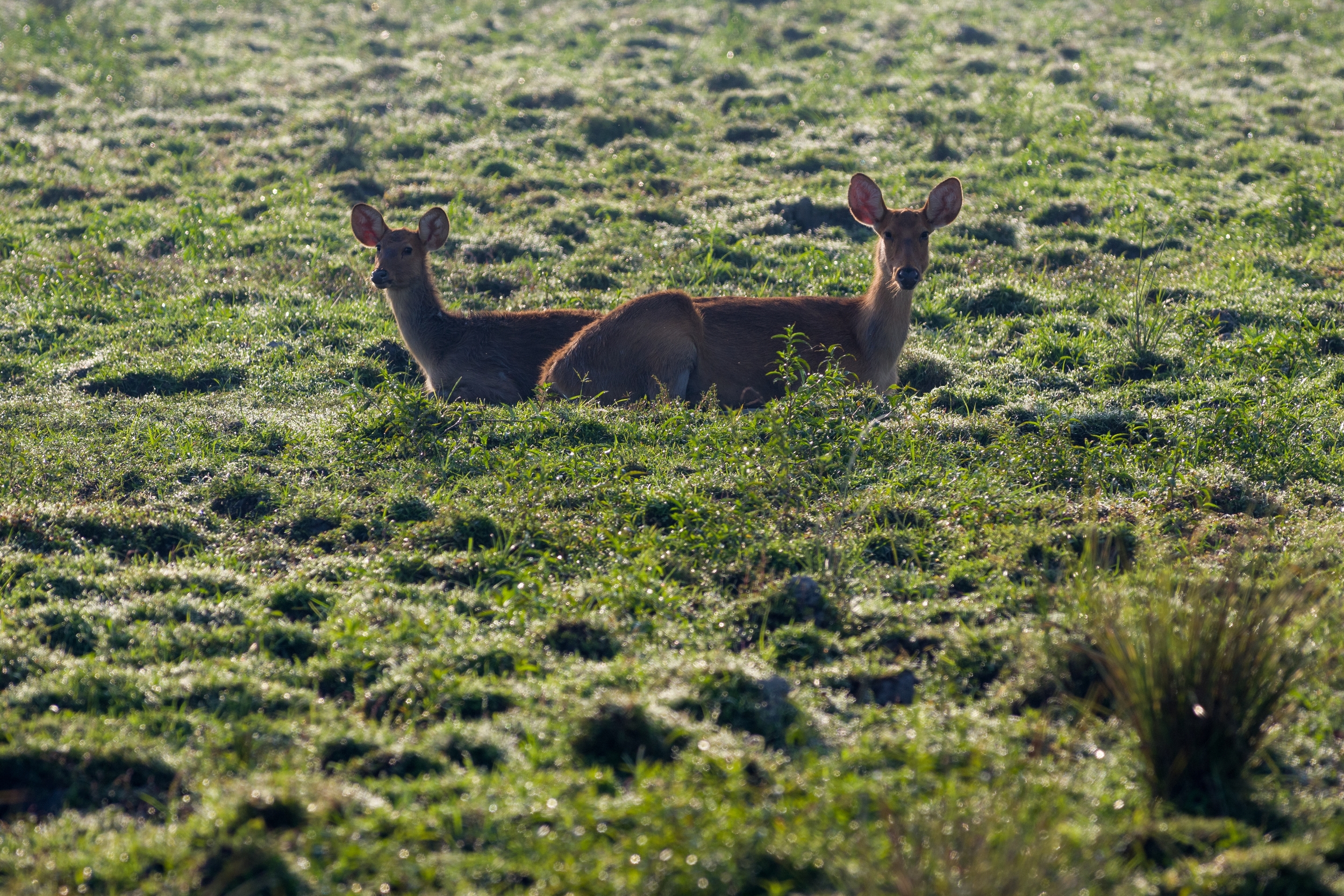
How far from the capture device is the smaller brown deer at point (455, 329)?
9125 millimetres

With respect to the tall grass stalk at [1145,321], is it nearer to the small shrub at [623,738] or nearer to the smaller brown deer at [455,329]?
the smaller brown deer at [455,329]

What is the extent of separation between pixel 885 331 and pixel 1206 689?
17.4 feet

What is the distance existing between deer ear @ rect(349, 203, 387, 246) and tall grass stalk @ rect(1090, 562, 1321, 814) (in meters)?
7.33

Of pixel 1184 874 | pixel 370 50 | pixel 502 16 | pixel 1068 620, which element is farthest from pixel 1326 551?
pixel 502 16

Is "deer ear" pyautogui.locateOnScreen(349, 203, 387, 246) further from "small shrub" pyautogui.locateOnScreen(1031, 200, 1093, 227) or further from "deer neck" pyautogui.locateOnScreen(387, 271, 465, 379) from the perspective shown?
"small shrub" pyautogui.locateOnScreen(1031, 200, 1093, 227)

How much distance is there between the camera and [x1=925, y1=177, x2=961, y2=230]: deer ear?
30.8 ft

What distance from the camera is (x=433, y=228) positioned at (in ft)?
33.0

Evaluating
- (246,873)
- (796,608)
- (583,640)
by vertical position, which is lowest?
(246,873)

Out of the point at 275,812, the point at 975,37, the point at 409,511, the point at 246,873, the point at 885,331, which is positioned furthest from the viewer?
the point at 975,37

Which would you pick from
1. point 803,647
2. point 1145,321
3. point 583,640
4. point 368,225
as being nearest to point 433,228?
point 368,225

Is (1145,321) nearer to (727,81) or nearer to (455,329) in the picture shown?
(455,329)

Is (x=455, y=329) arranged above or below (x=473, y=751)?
above

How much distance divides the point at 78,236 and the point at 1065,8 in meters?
16.5

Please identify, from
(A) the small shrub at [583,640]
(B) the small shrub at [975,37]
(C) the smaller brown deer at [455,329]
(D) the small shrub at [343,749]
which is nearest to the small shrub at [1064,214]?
(C) the smaller brown deer at [455,329]
